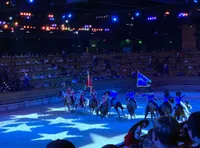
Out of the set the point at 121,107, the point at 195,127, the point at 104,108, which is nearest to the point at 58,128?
the point at 104,108

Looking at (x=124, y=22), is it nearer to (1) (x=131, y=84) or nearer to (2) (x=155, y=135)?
(1) (x=131, y=84)

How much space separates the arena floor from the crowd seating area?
7.18 meters

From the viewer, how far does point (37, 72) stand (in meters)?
32.5

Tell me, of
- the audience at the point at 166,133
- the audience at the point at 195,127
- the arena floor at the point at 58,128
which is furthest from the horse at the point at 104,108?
the audience at the point at 166,133

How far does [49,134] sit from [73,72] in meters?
19.2

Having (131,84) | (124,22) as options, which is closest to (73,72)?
(131,84)

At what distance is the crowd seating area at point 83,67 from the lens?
3038 centimetres

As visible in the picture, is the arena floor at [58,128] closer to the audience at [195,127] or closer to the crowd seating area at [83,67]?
the crowd seating area at [83,67]

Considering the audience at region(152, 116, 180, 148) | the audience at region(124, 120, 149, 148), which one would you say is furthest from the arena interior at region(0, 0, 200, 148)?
the audience at region(152, 116, 180, 148)

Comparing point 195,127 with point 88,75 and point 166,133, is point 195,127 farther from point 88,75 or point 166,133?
point 88,75

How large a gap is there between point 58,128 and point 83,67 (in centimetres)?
1945

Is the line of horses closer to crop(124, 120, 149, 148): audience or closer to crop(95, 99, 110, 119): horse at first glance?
crop(95, 99, 110, 119): horse

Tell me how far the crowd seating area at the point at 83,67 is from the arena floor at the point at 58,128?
7183 millimetres

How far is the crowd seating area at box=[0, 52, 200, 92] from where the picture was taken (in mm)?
30375
